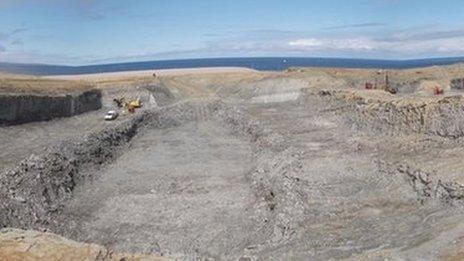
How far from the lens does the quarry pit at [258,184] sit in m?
25.3

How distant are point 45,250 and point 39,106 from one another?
45.0m

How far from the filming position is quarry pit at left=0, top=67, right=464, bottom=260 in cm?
2530

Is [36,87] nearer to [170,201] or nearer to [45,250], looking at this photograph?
[170,201]

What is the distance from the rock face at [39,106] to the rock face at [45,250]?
125ft

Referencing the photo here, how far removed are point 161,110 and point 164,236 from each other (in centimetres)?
3658

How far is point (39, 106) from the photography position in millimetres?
59031

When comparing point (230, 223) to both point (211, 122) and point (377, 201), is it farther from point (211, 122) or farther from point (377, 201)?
point (211, 122)

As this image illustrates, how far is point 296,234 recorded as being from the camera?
85.7 feet

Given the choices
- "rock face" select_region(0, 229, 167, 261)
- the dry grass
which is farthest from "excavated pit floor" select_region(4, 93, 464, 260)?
the dry grass

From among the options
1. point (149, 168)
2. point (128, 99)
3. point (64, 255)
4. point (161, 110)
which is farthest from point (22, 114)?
point (64, 255)

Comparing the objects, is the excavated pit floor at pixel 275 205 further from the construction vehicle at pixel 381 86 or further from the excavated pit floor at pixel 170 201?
the construction vehicle at pixel 381 86

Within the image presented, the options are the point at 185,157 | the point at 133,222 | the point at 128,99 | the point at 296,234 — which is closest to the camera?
the point at 296,234

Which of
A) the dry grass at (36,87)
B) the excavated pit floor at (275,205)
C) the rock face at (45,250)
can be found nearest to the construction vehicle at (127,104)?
the dry grass at (36,87)

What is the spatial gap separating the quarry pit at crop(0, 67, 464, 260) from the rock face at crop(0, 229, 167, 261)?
1393 millimetres
